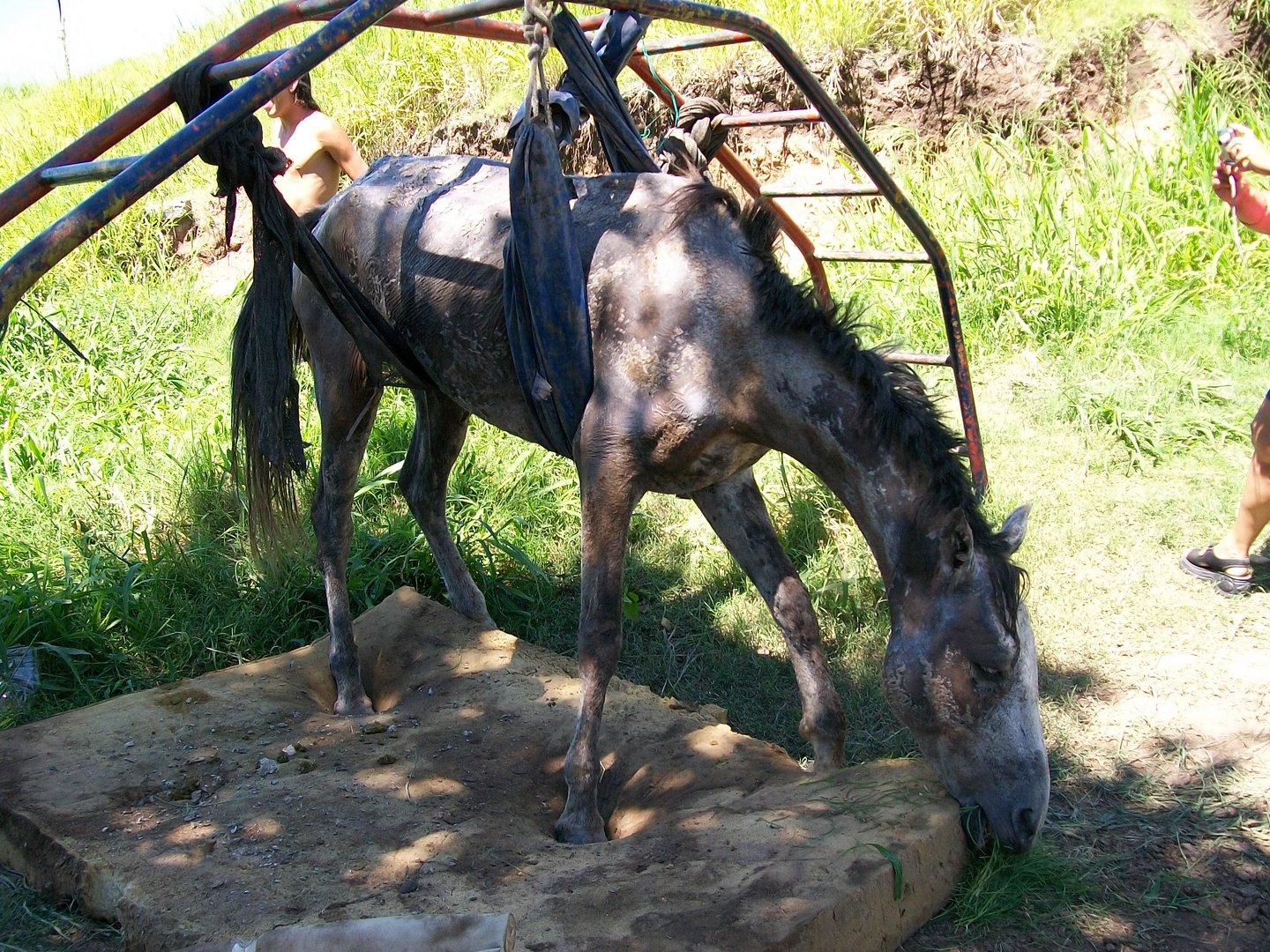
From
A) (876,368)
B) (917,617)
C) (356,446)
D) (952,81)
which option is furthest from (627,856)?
(952,81)

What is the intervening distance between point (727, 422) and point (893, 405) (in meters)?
0.47

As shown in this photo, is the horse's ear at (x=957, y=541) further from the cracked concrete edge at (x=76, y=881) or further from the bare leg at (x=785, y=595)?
the cracked concrete edge at (x=76, y=881)

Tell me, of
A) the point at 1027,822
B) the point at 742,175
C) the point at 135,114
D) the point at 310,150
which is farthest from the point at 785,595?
the point at 310,150

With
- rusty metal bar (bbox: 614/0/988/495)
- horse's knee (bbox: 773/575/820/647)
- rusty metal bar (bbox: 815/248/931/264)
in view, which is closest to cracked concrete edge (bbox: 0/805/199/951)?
horse's knee (bbox: 773/575/820/647)

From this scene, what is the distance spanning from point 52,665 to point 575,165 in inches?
219

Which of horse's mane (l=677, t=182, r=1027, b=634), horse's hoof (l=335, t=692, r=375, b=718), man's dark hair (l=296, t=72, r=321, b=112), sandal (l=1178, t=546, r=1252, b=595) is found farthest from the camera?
man's dark hair (l=296, t=72, r=321, b=112)

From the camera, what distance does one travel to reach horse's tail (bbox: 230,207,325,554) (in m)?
3.45

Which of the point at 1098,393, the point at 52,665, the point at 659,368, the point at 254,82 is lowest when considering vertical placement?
the point at 1098,393

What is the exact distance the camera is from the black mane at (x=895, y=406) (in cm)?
278

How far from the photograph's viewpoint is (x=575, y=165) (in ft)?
27.8

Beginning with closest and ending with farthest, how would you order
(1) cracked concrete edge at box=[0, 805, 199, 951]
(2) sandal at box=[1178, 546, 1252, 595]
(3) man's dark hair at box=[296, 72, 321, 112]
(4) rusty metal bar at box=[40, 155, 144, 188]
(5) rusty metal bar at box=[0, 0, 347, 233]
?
(5) rusty metal bar at box=[0, 0, 347, 233] → (4) rusty metal bar at box=[40, 155, 144, 188] → (1) cracked concrete edge at box=[0, 805, 199, 951] → (2) sandal at box=[1178, 546, 1252, 595] → (3) man's dark hair at box=[296, 72, 321, 112]

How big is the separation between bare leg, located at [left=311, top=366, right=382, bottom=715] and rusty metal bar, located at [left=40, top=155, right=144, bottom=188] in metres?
1.60

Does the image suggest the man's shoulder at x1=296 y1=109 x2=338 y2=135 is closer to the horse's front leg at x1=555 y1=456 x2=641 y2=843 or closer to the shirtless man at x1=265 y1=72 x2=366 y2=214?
the shirtless man at x1=265 y1=72 x2=366 y2=214

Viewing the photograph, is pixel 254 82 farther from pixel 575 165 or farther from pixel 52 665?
pixel 575 165
